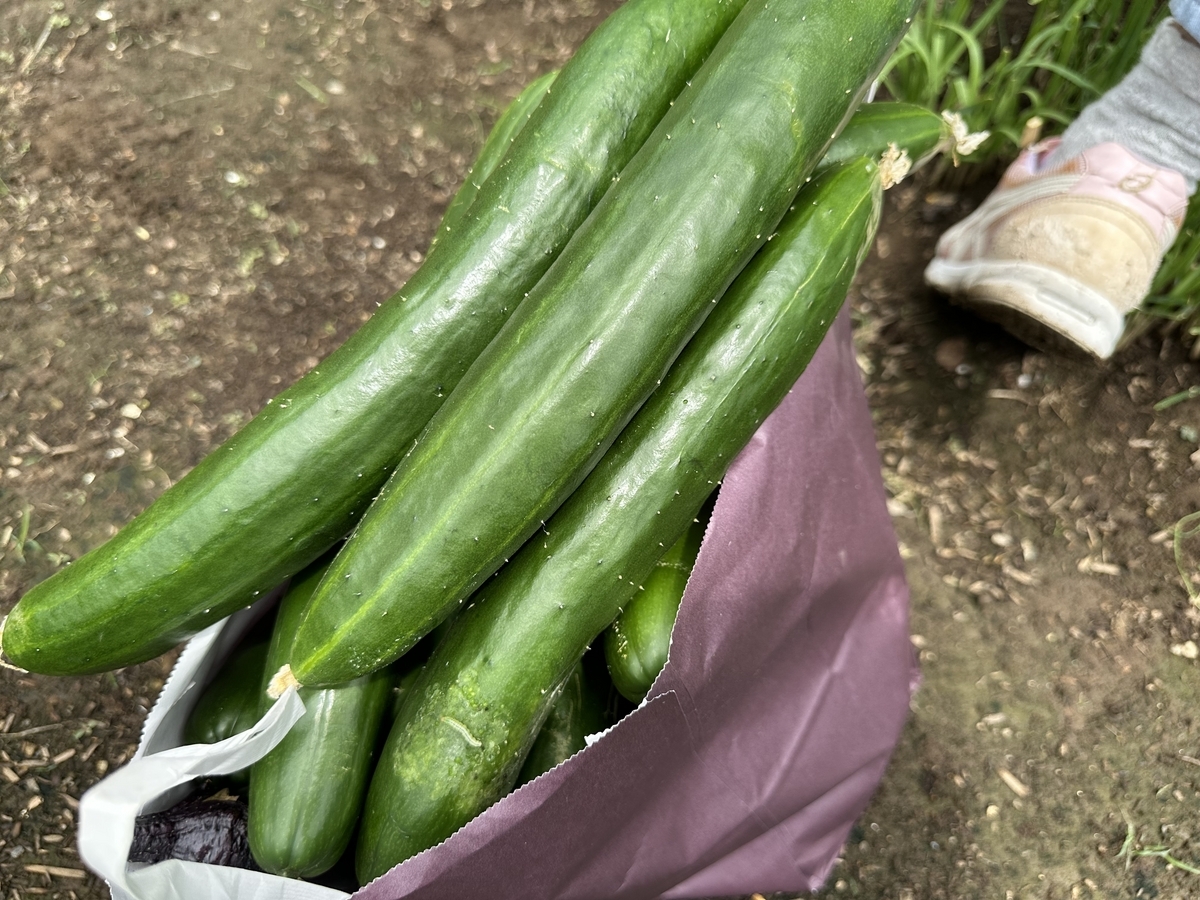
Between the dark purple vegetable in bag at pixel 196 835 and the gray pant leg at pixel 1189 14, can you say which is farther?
the gray pant leg at pixel 1189 14

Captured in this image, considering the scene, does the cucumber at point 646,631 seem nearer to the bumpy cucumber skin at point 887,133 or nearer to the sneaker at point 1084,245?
the bumpy cucumber skin at point 887,133

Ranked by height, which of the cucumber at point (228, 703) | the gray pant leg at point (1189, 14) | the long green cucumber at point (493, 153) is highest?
the long green cucumber at point (493, 153)

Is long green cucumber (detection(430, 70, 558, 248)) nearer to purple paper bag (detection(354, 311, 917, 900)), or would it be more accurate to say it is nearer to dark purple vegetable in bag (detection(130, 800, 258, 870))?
purple paper bag (detection(354, 311, 917, 900))

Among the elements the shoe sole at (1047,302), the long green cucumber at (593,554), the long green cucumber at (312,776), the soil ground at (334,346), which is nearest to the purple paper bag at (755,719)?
the long green cucumber at (593,554)

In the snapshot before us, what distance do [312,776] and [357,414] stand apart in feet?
1.59

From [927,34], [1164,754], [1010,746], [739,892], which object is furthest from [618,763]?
[927,34]

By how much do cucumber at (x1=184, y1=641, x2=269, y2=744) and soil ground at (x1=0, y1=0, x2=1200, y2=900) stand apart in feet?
1.93

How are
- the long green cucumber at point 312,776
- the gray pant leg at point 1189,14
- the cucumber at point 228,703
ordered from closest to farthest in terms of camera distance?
the long green cucumber at point 312,776 < the cucumber at point 228,703 < the gray pant leg at point 1189,14

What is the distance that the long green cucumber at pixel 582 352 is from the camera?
1036 mm

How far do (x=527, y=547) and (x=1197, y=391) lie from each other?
201 centimetres

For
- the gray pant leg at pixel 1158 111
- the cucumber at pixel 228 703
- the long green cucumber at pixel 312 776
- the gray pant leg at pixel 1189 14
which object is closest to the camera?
the long green cucumber at pixel 312 776

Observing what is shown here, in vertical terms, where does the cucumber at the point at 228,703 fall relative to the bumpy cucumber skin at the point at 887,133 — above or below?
below

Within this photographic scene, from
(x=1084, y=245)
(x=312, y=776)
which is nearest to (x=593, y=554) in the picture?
(x=312, y=776)

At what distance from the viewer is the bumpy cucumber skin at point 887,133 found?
1321mm
